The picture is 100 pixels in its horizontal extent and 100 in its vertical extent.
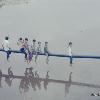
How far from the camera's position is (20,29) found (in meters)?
25.5

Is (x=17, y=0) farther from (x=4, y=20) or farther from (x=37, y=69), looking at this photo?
(x=37, y=69)

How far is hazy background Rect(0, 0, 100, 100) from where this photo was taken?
17.0 metres

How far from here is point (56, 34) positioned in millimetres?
24406

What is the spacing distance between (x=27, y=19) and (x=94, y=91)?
39.9 feet

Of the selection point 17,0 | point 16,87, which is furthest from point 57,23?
point 16,87

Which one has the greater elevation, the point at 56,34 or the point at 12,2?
the point at 12,2

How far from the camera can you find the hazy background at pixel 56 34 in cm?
1698

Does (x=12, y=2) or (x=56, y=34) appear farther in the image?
(x=12, y=2)

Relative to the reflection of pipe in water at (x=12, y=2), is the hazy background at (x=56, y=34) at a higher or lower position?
lower

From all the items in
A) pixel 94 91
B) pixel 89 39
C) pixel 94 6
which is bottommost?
pixel 94 91

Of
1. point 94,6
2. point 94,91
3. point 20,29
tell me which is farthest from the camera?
point 94,6

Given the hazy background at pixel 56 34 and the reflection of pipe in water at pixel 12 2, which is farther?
the reflection of pipe in water at pixel 12 2

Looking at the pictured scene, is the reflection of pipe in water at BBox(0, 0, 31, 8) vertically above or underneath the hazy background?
above

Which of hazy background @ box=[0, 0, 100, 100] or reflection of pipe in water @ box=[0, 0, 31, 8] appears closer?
hazy background @ box=[0, 0, 100, 100]
